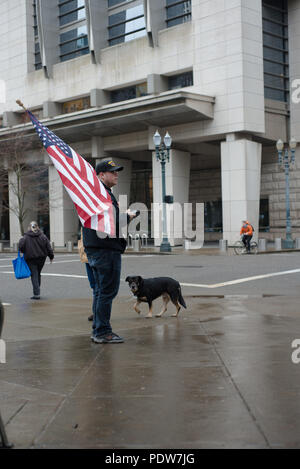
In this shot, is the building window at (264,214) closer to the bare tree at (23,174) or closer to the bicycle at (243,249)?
the bicycle at (243,249)

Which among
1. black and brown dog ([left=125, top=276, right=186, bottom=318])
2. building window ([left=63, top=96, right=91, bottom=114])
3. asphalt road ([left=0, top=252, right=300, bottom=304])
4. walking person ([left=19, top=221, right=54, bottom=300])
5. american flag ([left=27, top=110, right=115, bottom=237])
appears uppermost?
building window ([left=63, top=96, right=91, bottom=114])

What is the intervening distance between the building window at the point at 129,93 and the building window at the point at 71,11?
672 centimetres

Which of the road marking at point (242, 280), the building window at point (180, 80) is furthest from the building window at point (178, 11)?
the road marking at point (242, 280)

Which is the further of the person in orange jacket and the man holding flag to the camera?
the person in orange jacket

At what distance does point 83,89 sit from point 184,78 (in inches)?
363

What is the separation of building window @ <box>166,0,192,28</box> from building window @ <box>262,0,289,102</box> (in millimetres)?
5113

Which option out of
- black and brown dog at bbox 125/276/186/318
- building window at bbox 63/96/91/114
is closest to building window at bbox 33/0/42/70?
building window at bbox 63/96/91/114

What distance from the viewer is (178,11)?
129ft

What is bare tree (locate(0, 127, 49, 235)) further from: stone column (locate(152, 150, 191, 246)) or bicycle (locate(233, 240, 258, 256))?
bicycle (locate(233, 240, 258, 256))

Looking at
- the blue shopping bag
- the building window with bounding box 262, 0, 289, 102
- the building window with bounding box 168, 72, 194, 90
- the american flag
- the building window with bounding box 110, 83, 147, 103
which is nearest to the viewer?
the american flag

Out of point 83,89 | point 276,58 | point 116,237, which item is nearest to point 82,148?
point 83,89

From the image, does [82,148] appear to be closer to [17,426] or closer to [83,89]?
[83,89]

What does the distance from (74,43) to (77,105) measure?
4.97 metres

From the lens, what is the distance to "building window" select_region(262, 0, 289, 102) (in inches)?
1492
